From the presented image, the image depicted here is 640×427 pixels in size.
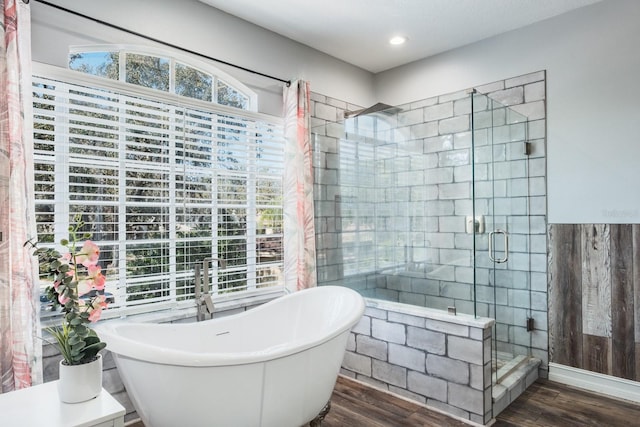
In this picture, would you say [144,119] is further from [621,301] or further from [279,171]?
[621,301]

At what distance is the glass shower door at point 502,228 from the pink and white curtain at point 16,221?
2.59 meters

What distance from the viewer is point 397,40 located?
3.47 meters

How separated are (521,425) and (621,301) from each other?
1170mm

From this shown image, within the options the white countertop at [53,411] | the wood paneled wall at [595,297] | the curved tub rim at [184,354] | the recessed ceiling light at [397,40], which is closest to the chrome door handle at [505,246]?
Result: the wood paneled wall at [595,297]

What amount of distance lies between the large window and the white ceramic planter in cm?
100

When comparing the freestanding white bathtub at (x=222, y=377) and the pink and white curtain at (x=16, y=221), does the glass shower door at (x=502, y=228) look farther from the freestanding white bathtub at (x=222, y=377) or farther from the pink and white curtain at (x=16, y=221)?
the pink and white curtain at (x=16, y=221)

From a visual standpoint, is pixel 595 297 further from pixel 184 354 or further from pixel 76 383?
pixel 76 383

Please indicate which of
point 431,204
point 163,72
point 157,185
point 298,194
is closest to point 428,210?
point 431,204

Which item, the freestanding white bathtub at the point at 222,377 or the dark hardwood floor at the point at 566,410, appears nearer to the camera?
the freestanding white bathtub at the point at 222,377

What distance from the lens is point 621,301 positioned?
282cm

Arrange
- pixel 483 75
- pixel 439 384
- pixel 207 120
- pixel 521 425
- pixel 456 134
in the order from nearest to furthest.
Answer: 1. pixel 521 425
2. pixel 439 384
3. pixel 207 120
4. pixel 456 134
5. pixel 483 75

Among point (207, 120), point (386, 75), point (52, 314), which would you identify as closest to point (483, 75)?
point (386, 75)

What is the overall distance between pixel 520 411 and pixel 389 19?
2.96 m

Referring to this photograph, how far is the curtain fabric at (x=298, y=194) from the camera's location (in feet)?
10.7
